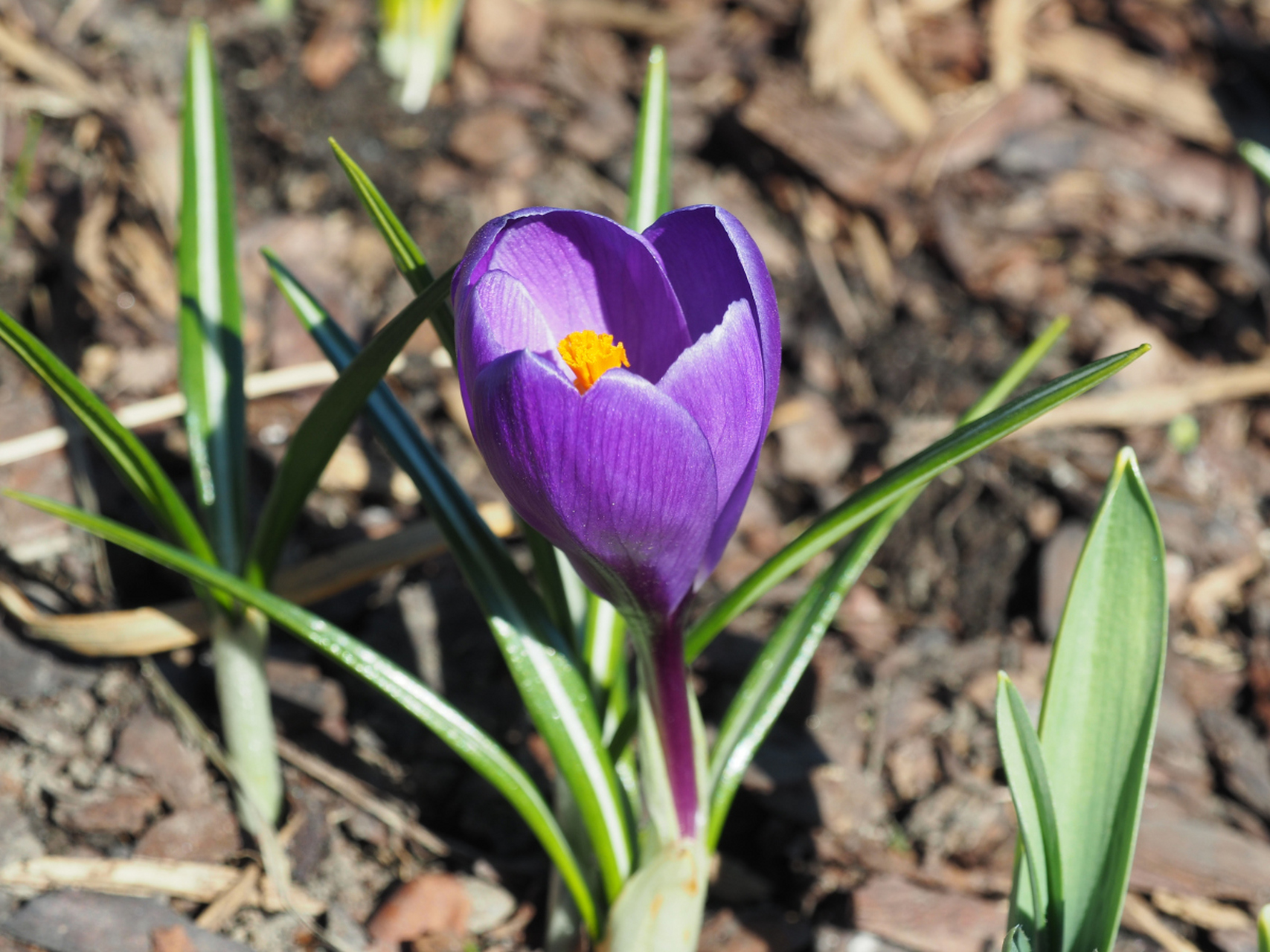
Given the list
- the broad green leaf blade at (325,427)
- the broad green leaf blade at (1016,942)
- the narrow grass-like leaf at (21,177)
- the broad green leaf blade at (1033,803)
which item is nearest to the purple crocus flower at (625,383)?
the broad green leaf blade at (325,427)

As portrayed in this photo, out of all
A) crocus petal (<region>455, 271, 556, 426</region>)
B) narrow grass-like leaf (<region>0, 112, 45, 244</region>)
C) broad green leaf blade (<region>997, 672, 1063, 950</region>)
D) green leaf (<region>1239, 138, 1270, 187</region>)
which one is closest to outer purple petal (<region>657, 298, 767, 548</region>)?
crocus petal (<region>455, 271, 556, 426</region>)

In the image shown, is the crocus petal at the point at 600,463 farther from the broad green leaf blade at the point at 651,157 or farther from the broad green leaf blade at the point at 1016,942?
the broad green leaf blade at the point at 651,157

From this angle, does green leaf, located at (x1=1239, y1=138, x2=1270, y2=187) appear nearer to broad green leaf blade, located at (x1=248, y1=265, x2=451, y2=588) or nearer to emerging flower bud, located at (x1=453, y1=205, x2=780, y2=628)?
emerging flower bud, located at (x1=453, y1=205, x2=780, y2=628)

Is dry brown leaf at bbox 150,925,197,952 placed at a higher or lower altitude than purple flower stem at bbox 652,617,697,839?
lower

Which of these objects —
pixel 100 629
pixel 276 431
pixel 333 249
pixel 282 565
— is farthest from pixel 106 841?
pixel 333 249

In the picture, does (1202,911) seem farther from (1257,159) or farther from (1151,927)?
(1257,159)

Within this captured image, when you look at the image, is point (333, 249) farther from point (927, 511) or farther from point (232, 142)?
point (927, 511)

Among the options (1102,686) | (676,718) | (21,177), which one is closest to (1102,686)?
(1102,686)
